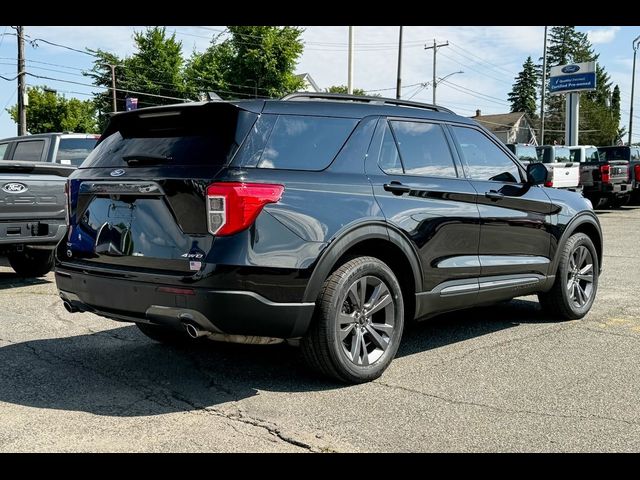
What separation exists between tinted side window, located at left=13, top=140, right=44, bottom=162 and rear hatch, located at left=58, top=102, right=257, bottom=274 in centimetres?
627

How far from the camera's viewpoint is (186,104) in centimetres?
420

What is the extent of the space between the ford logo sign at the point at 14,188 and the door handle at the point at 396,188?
5.09 meters

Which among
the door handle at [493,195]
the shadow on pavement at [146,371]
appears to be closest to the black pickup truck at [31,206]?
the shadow on pavement at [146,371]

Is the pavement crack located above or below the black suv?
below

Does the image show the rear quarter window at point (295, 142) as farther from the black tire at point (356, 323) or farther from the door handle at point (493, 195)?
the door handle at point (493, 195)

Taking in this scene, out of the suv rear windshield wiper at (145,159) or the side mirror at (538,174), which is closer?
the suv rear windshield wiper at (145,159)

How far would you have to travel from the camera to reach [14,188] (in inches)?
308

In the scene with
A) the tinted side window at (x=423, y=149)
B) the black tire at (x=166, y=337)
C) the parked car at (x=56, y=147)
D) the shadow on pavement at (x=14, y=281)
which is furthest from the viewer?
the parked car at (x=56, y=147)

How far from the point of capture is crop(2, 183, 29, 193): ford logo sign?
7.76m

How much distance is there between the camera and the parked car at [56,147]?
10.2m

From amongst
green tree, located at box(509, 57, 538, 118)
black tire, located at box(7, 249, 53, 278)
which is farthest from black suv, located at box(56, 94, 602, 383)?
green tree, located at box(509, 57, 538, 118)

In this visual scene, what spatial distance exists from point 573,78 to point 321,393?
140 feet

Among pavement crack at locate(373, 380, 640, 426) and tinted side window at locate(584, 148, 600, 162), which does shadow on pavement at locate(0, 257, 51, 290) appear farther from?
tinted side window at locate(584, 148, 600, 162)
